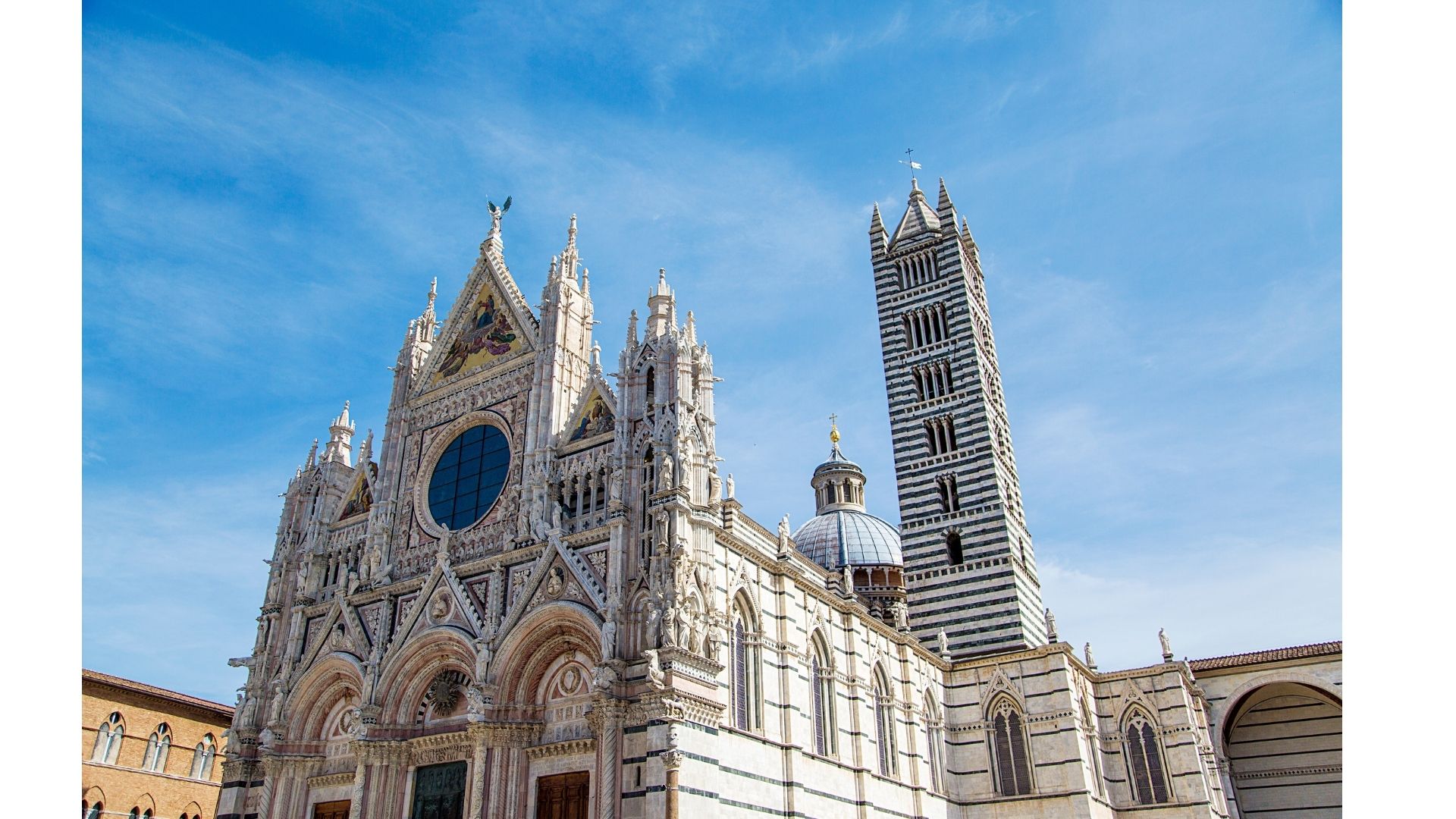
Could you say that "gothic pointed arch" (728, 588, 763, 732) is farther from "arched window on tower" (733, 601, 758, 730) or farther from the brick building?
the brick building

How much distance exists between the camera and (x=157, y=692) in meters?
32.2

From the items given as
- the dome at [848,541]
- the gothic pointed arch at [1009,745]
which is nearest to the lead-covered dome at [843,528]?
the dome at [848,541]

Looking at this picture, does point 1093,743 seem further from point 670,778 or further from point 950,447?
point 670,778

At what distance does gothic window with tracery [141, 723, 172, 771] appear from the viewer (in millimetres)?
31516

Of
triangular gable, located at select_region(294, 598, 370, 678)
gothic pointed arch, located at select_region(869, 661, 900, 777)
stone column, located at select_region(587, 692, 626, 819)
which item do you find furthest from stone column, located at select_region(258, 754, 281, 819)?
gothic pointed arch, located at select_region(869, 661, 900, 777)

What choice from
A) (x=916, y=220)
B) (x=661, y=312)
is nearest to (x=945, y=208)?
(x=916, y=220)

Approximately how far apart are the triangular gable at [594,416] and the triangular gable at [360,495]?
25.4 feet

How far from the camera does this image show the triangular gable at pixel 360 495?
29.9 meters

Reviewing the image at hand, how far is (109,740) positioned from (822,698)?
73.8 ft

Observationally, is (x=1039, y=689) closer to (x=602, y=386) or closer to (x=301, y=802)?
(x=602, y=386)

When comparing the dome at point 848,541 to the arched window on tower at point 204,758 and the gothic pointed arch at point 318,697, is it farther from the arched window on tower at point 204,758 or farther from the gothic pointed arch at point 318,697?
the arched window on tower at point 204,758
